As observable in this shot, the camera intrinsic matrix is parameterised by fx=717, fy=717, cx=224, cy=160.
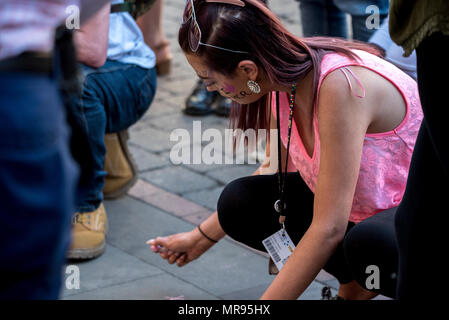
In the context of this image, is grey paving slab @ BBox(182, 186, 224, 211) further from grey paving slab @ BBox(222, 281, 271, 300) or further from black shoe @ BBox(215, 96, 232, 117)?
black shoe @ BBox(215, 96, 232, 117)

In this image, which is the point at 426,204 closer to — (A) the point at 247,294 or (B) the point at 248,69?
(B) the point at 248,69

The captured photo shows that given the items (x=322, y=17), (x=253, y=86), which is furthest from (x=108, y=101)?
(x=322, y=17)

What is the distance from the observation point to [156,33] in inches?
183

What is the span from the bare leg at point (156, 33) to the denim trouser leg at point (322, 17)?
1.21 metres

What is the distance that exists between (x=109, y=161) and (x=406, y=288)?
1852mm

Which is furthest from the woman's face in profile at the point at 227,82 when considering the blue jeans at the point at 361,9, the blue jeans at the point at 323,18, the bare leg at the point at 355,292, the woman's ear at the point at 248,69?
the blue jeans at the point at 323,18

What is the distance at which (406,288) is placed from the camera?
1.48m

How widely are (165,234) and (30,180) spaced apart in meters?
1.93

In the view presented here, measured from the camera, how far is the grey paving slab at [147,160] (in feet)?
11.6

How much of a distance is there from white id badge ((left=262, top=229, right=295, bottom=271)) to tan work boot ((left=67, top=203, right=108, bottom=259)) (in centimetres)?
81

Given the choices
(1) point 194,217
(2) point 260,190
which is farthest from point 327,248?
(1) point 194,217

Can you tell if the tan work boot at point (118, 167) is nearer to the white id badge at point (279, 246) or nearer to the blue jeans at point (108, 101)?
the blue jeans at point (108, 101)

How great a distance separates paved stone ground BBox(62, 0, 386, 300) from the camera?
8.08 ft
